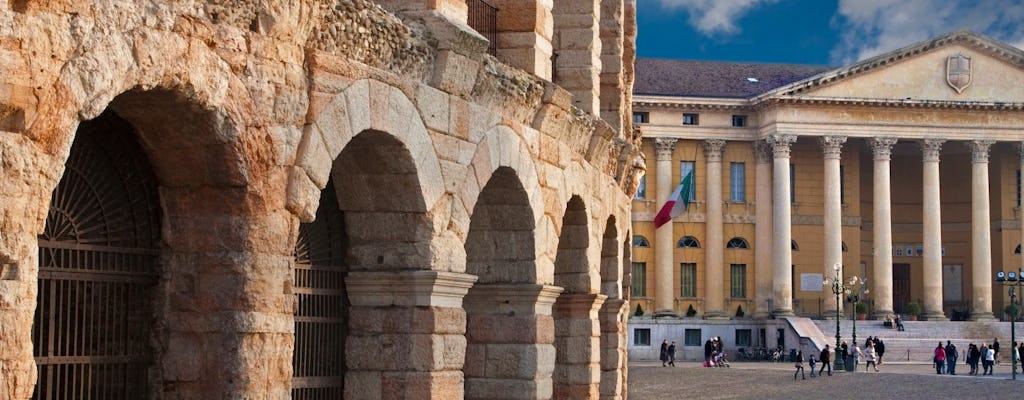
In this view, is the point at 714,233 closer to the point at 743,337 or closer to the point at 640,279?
the point at 640,279

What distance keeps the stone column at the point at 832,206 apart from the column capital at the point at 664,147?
637cm

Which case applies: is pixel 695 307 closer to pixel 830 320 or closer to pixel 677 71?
pixel 830 320

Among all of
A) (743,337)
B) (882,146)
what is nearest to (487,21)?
(743,337)

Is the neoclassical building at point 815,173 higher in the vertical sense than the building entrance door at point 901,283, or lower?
higher

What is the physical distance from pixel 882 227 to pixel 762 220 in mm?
5210

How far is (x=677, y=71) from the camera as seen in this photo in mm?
74250

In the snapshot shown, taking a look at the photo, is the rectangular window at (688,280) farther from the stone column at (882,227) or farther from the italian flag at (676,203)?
the stone column at (882,227)

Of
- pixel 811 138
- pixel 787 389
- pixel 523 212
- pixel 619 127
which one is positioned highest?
pixel 811 138

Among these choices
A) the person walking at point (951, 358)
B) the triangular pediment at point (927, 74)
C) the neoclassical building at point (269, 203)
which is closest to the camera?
the neoclassical building at point (269, 203)

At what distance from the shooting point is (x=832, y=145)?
2766 inches

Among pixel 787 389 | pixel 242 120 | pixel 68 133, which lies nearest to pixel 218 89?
pixel 242 120

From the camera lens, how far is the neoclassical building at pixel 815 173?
70.0 m

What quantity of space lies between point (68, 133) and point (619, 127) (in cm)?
1461

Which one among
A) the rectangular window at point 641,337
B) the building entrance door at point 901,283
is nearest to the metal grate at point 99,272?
the rectangular window at point 641,337
